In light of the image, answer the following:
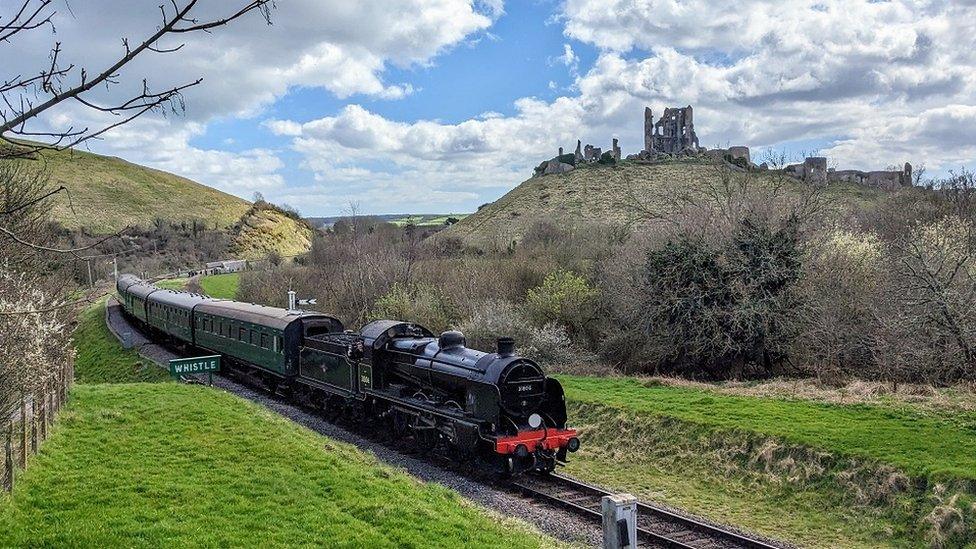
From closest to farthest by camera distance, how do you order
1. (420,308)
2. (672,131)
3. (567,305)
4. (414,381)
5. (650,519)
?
1. (650,519)
2. (414,381)
3. (567,305)
4. (420,308)
5. (672,131)

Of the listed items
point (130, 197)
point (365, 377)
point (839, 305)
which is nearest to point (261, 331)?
point (365, 377)

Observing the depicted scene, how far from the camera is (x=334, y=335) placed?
66.2 feet

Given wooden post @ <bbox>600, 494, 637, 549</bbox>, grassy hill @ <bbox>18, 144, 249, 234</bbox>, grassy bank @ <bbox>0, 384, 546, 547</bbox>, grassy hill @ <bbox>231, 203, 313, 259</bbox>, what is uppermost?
grassy hill @ <bbox>18, 144, 249, 234</bbox>

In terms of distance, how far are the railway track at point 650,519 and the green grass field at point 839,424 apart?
13.1 ft

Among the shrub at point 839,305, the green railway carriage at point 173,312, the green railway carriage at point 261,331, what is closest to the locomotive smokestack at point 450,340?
the green railway carriage at point 261,331

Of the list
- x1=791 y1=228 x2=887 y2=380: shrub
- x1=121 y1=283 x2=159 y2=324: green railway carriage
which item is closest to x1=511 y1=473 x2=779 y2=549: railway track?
x1=791 y1=228 x2=887 y2=380: shrub

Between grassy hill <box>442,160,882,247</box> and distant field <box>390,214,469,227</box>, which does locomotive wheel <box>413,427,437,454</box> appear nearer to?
grassy hill <box>442,160,882,247</box>

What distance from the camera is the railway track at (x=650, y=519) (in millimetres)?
11188

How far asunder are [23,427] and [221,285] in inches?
2063

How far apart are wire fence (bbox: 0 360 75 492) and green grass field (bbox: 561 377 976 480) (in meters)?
13.1

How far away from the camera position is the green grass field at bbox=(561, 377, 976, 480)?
1319cm

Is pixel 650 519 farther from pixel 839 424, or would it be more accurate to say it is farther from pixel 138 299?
pixel 138 299

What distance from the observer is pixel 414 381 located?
16.5 meters

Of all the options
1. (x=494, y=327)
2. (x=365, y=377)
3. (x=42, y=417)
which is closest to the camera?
(x=42, y=417)
